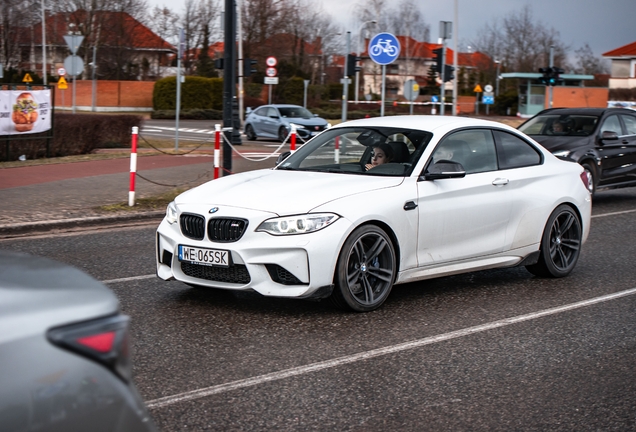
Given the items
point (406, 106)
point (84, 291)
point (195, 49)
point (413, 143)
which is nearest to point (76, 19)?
point (195, 49)

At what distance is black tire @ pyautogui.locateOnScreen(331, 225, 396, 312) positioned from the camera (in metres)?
6.41

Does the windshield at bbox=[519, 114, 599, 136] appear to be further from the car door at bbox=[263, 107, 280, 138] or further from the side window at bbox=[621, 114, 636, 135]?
the car door at bbox=[263, 107, 280, 138]

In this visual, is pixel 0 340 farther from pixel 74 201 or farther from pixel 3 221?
pixel 74 201

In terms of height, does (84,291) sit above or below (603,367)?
above

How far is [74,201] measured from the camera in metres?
13.0

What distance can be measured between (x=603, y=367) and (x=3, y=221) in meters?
8.12

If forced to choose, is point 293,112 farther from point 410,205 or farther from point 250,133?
point 410,205

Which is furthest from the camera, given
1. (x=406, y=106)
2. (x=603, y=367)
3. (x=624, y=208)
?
(x=406, y=106)

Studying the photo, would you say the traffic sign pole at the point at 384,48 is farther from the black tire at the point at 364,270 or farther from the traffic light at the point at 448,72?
the black tire at the point at 364,270

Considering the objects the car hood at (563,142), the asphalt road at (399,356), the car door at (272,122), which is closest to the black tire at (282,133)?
the car door at (272,122)

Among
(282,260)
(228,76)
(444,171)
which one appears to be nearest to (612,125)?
(228,76)

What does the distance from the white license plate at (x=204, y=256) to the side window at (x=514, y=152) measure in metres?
2.92

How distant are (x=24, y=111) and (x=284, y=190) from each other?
1399cm

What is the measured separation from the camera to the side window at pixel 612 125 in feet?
50.0
